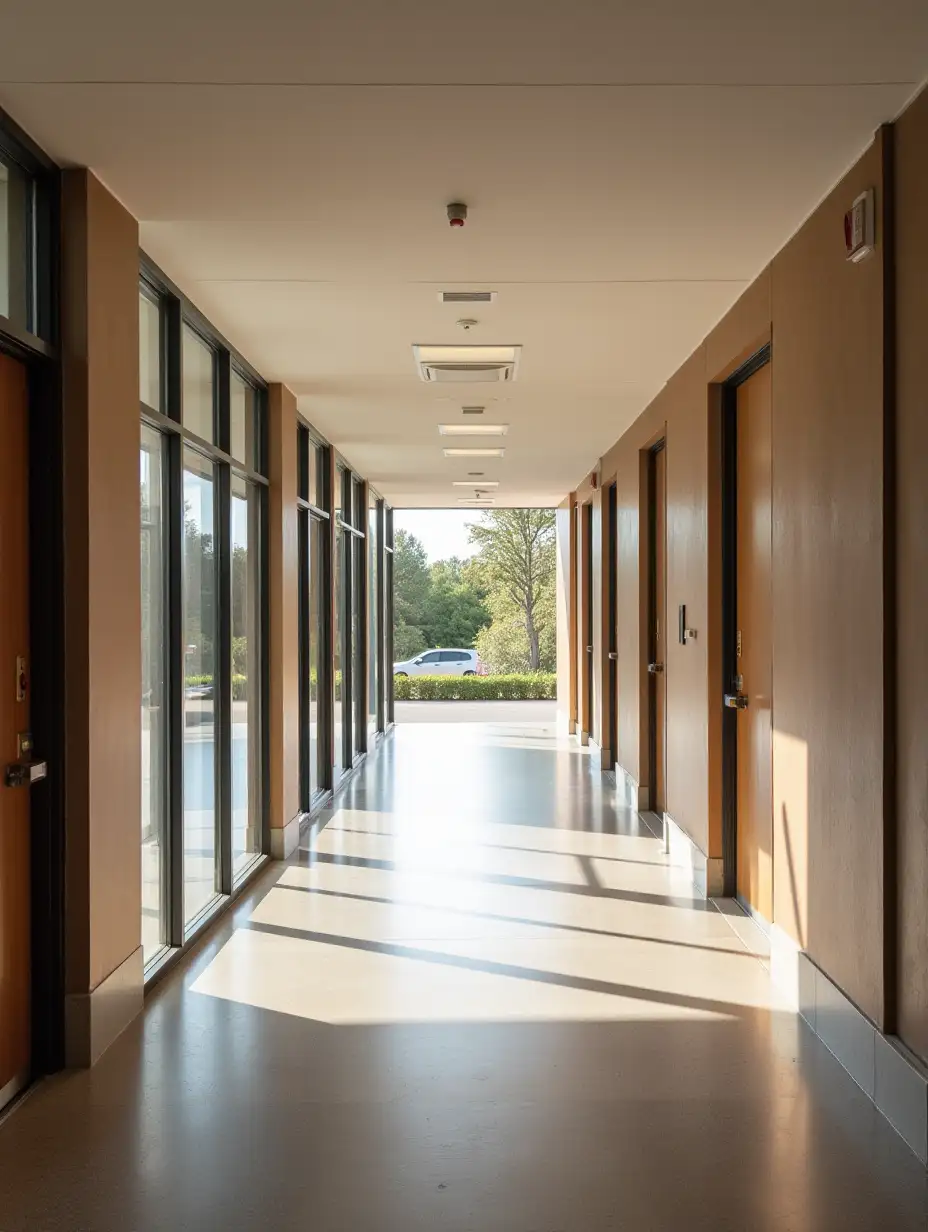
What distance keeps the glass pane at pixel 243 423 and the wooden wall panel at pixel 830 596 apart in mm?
2982

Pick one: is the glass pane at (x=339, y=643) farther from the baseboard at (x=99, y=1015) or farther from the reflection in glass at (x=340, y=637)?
the baseboard at (x=99, y=1015)

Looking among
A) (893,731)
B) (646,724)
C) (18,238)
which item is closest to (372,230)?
(18,238)

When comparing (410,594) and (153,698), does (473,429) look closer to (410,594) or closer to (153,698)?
(153,698)

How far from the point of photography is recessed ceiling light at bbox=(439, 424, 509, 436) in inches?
340

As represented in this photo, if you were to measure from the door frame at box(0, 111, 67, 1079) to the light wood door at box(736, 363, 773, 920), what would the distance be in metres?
2.89

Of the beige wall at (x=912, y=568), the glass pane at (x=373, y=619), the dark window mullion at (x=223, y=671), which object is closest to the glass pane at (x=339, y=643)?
the glass pane at (x=373, y=619)

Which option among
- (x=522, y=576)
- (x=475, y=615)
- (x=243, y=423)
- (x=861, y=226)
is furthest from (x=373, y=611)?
(x=475, y=615)

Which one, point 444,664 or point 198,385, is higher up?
point 198,385

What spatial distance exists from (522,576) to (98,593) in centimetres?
2800

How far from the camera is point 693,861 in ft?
20.4

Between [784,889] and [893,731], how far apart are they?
55.7 inches

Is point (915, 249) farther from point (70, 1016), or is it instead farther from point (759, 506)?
point (70, 1016)

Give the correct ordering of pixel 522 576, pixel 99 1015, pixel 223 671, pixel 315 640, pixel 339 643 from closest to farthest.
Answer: pixel 99 1015, pixel 223 671, pixel 315 640, pixel 339 643, pixel 522 576

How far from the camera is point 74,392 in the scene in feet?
11.8
